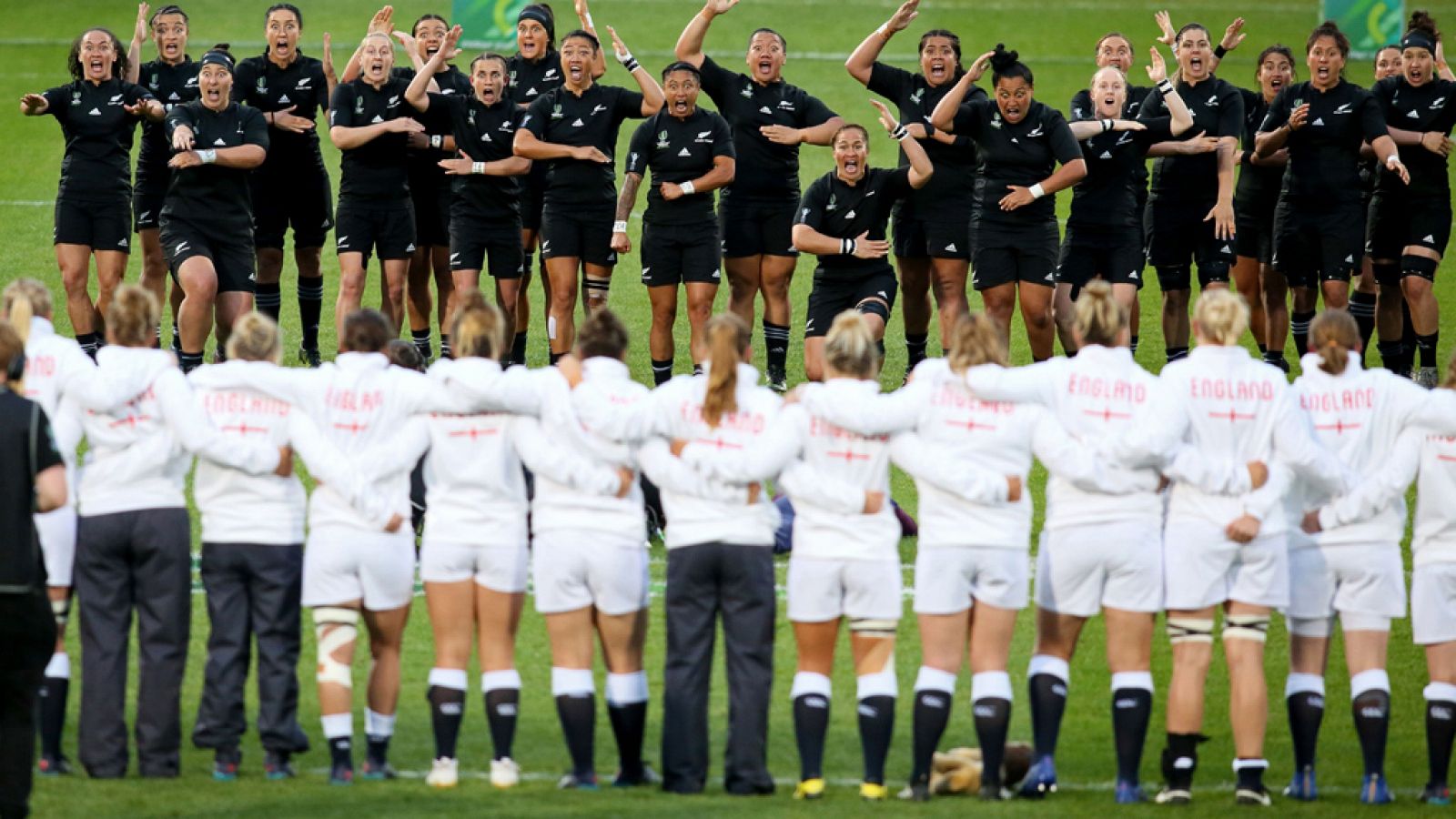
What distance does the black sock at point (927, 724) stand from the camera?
8391 millimetres

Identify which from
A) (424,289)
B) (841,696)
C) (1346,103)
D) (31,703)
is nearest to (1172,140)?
(1346,103)

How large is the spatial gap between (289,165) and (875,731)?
8.73m

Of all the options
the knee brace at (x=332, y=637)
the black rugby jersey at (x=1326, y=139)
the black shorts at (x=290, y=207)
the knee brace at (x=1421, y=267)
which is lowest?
the knee brace at (x=332, y=637)

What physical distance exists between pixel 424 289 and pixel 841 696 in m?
6.69

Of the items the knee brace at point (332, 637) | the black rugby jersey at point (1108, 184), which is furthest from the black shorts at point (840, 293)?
the knee brace at point (332, 637)

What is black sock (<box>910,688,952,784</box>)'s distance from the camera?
27.5ft

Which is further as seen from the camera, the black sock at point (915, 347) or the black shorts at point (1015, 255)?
the black sock at point (915, 347)

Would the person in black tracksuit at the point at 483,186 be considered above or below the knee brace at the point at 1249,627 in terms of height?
above

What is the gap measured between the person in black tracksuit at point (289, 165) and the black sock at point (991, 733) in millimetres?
8330

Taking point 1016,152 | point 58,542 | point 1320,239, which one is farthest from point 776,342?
point 58,542

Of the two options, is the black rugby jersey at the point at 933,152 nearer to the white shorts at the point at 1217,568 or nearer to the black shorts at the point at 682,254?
the black shorts at the point at 682,254

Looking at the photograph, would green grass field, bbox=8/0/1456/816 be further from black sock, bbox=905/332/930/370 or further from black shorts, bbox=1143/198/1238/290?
black shorts, bbox=1143/198/1238/290

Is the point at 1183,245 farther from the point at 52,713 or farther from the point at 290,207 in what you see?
the point at 52,713

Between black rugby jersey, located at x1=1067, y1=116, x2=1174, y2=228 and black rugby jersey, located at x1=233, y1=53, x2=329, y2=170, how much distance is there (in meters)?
5.62
